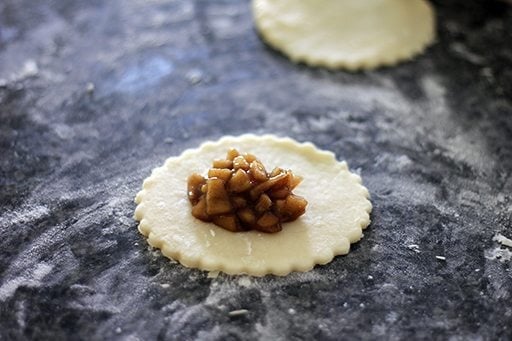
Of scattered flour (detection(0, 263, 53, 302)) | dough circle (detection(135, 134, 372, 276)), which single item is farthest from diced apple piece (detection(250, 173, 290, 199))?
scattered flour (detection(0, 263, 53, 302))

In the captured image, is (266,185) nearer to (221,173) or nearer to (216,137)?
(221,173)

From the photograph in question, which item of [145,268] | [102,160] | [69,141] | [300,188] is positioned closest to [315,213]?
[300,188]

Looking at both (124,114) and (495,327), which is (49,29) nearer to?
(124,114)

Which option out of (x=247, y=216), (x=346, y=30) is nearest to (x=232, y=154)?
(x=247, y=216)

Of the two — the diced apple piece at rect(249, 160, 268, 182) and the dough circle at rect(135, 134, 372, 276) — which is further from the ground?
the diced apple piece at rect(249, 160, 268, 182)

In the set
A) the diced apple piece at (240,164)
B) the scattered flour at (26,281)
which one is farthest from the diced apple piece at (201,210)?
the scattered flour at (26,281)

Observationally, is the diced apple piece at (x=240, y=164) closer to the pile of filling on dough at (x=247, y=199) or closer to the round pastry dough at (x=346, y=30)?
the pile of filling on dough at (x=247, y=199)

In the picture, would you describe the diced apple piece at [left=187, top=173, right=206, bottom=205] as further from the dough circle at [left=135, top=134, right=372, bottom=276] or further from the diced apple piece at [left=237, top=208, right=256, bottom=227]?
the diced apple piece at [left=237, top=208, right=256, bottom=227]
